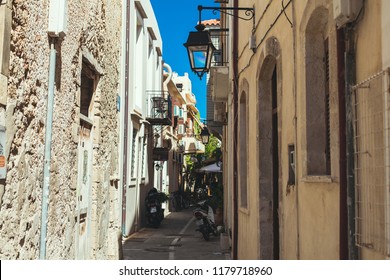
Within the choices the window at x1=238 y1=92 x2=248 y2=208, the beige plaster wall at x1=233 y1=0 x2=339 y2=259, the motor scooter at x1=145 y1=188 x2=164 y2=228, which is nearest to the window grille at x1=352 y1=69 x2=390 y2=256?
the beige plaster wall at x1=233 y1=0 x2=339 y2=259

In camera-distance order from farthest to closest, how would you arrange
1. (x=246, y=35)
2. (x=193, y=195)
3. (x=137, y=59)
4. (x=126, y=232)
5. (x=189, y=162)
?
(x=189, y=162) < (x=193, y=195) < (x=137, y=59) < (x=126, y=232) < (x=246, y=35)

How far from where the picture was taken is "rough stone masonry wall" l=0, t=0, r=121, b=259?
4.46 m

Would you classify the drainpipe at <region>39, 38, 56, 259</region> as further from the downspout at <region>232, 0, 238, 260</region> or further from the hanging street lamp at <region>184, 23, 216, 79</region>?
the downspout at <region>232, 0, 238, 260</region>

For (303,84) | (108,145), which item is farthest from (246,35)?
(303,84)

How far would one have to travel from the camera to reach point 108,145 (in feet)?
28.7

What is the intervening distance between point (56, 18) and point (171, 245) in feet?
26.5

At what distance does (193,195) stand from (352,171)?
2428 centimetres

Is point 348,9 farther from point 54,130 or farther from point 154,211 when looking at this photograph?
point 154,211

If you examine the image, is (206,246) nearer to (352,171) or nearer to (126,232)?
(126,232)

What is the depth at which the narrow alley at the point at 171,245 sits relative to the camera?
34.1 ft

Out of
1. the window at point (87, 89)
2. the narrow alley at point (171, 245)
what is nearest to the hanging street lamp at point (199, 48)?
the window at point (87, 89)

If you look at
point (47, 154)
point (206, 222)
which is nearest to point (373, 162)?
point (47, 154)

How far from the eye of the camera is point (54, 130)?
5676 mm

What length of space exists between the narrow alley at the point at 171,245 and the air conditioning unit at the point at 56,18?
5928 millimetres
